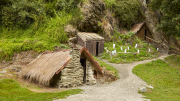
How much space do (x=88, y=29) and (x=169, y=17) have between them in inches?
488

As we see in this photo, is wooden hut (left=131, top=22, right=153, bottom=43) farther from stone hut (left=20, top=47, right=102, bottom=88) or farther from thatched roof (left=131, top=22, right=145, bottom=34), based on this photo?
stone hut (left=20, top=47, right=102, bottom=88)

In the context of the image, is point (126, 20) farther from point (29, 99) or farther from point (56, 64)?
point (29, 99)

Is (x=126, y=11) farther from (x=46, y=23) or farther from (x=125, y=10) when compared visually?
(x=46, y=23)

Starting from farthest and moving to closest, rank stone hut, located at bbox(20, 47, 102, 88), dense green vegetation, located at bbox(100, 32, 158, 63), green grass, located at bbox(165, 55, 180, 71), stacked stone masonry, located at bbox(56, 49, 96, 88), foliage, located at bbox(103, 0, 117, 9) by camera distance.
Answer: foliage, located at bbox(103, 0, 117, 9)
dense green vegetation, located at bbox(100, 32, 158, 63)
green grass, located at bbox(165, 55, 180, 71)
stacked stone masonry, located at bbox(56, 49, 96, 88)
stone hut, located at bbox(20, 47, 102, 88)

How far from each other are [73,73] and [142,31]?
970 inches

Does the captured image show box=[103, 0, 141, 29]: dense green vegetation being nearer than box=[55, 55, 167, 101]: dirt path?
No

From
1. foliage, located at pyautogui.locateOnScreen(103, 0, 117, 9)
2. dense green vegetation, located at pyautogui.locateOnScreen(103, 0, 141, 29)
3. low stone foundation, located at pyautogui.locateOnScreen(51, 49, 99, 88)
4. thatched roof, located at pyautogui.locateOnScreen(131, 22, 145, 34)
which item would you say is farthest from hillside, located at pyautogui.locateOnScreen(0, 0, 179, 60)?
low stone foundation, located at pyautogui.locateOnScreen(51, 49, 99, 88)

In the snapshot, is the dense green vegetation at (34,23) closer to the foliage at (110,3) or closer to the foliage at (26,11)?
the foliage at (26,11)

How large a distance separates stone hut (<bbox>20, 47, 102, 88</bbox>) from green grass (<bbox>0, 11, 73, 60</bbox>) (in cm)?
597

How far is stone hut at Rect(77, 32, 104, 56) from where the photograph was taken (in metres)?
20.2

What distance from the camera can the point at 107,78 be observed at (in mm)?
14156

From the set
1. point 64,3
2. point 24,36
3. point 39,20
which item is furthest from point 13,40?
point 64,3

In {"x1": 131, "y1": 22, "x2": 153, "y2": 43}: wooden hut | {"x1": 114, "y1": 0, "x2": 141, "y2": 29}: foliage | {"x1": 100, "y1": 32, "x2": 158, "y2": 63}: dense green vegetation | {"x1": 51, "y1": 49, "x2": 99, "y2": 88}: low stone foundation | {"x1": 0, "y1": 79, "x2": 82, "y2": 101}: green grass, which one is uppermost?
{"x1": 114, "y1": 0, "x2": 141, "y2": 29}: foliage

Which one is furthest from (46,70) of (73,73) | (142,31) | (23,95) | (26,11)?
(142,31)
